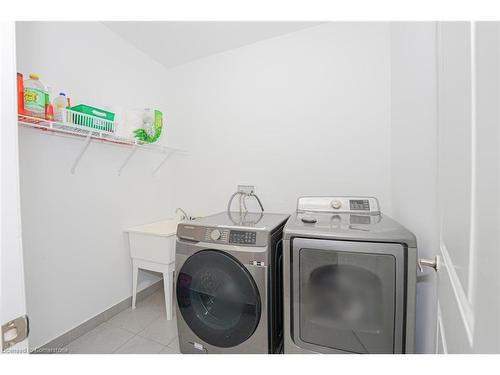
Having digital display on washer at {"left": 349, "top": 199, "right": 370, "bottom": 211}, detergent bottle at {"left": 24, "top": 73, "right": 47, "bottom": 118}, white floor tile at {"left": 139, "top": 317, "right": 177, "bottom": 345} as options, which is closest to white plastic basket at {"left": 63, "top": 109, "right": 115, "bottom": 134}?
detergent bottle at {"left": 24, "top": 73, "right": 47, "bottom": 118}

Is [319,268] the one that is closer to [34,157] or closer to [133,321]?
[133,321]

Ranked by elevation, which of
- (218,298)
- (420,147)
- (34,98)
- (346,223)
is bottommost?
(218,298)

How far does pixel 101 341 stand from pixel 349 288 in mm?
1900

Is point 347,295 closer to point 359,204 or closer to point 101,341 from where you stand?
point 359,204

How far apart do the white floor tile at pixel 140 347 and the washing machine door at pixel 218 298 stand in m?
0.41

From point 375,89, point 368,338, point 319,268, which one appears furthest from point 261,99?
point 368,338

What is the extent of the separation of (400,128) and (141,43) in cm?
252

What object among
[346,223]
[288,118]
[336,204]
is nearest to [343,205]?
[336,204]

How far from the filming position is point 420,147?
45.0 inches

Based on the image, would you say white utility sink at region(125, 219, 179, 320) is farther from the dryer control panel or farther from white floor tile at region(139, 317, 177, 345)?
the dryer control panel

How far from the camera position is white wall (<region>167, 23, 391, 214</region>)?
69.7 inches

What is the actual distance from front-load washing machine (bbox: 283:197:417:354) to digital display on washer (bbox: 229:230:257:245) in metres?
0.22

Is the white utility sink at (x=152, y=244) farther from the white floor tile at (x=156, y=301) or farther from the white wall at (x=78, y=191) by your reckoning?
the white floor tile at (x=156, y=301)

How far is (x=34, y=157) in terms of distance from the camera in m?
1.42
